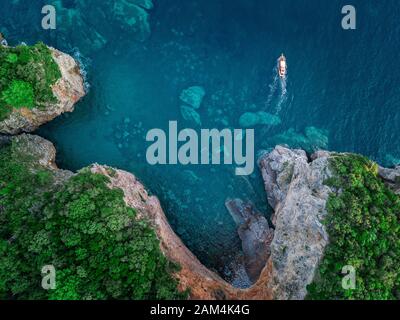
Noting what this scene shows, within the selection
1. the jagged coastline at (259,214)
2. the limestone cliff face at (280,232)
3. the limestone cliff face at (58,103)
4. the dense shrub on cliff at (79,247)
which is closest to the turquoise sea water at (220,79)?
the limestone cliff face at (58,103)

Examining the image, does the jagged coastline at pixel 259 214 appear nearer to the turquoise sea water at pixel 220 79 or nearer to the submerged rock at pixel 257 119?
the turquoise sea water at pixel 220 79

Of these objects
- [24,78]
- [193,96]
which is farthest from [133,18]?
[24,78]

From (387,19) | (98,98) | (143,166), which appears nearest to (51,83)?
(98,98)

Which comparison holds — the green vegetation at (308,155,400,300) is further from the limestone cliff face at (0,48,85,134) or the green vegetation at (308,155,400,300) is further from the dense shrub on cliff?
the limestone cliff face at (0,48,85,134)

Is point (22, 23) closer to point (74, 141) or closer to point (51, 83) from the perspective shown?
point (51, 83)

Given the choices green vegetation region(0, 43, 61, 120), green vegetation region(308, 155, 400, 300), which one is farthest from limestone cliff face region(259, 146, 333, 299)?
green vegetation region(0, 43, 61, 120)

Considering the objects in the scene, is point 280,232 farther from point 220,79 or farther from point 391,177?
point 220,79

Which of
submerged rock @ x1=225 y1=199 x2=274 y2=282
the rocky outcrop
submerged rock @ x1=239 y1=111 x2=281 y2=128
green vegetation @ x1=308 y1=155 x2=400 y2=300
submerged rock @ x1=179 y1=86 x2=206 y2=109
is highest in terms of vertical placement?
submerged rock @ x1=179 y1=86 x2=206 y2=109
